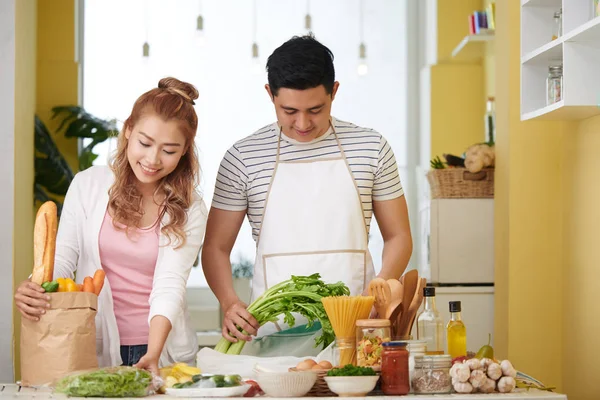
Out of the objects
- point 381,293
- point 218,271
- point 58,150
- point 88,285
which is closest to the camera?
point 88,285

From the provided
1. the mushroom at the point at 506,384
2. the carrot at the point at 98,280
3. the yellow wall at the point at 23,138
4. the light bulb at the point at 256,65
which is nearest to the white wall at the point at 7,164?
the yellow wall at the point at 23,138

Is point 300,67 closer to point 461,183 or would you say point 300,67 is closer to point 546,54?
point 546,54

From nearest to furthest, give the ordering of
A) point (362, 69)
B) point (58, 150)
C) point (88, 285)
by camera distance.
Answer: point (88, 285), point (58, 150), point (362, 69)

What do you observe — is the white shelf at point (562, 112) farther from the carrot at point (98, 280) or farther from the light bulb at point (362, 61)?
the light bulb at point (362, 61)

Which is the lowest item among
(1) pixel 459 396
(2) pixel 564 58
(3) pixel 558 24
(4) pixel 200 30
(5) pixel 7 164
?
(1) pixel 459 396

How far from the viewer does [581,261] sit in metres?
4.04

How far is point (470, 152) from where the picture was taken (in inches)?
188

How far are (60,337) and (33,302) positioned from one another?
11 cm

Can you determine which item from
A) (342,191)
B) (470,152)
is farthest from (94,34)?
(342,191)

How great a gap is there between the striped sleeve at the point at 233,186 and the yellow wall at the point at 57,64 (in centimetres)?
379

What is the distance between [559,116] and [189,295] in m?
3.81

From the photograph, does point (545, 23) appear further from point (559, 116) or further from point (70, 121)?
point (70, 121)

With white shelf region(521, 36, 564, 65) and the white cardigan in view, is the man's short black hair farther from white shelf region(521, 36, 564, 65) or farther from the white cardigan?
white shelf region(521, 36, 564, 65)

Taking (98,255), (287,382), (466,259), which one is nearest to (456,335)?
(287,382)
